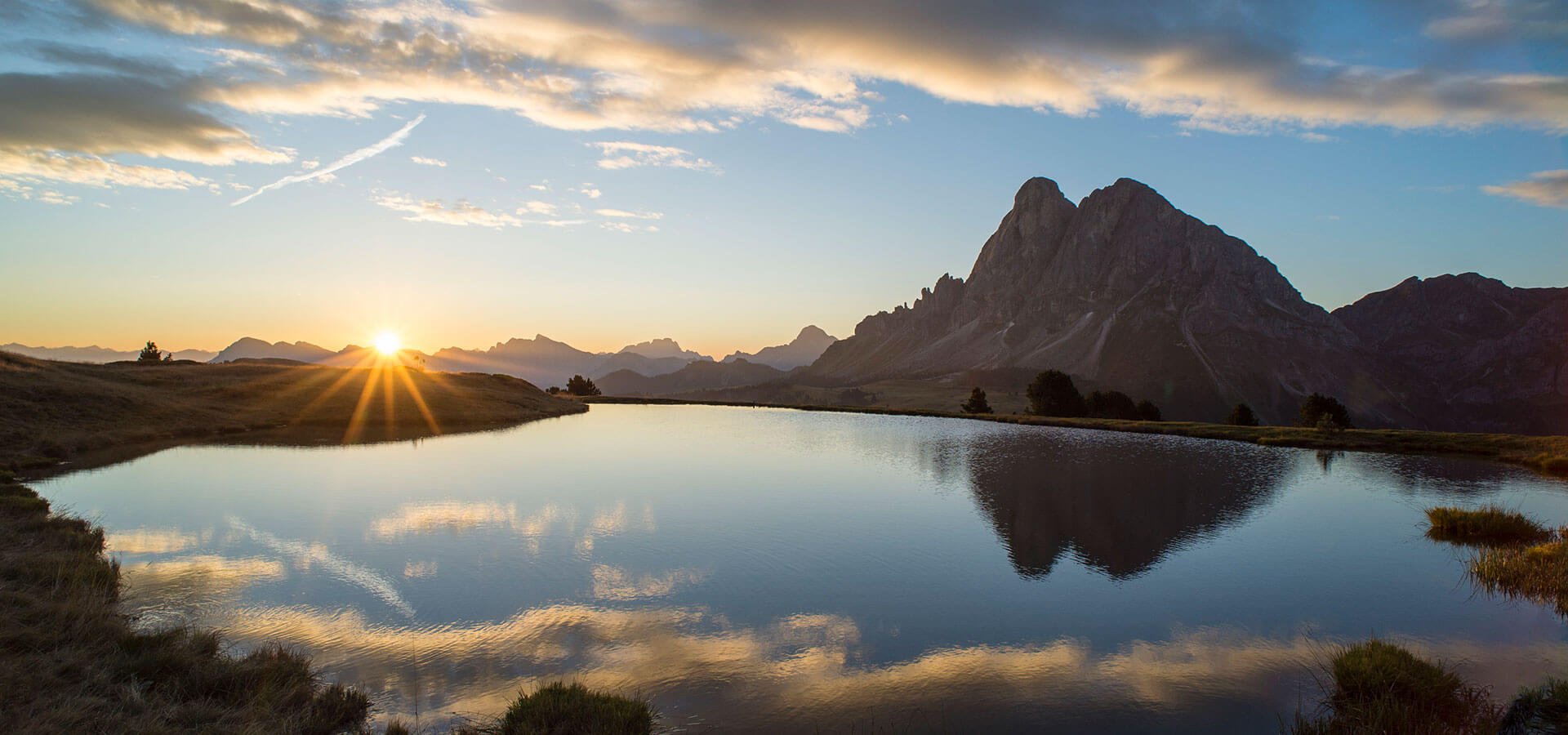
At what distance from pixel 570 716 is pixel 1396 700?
14371 mm

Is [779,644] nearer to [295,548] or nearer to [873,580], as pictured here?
[873,580]

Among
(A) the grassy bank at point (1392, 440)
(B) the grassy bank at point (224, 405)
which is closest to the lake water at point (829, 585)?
(B) the grassy bank at point (224, 405)

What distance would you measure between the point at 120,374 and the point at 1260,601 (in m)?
94.0

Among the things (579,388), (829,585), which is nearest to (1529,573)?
(829,585)

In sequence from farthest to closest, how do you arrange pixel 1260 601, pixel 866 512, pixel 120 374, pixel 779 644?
pixel 120 374 < pixel 866 512 < pixel 1260 601 < pixel 779 644

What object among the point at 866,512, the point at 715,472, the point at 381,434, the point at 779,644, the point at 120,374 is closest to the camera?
the point at 779,644

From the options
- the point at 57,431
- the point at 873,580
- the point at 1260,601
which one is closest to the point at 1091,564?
the point at 1260,601

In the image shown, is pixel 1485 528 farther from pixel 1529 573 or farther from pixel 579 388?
pixel 579 388

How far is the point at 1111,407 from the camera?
105125 millimetres

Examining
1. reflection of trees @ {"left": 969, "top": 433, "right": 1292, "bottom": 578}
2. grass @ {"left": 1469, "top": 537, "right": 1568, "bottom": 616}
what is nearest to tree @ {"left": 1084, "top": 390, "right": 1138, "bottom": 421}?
reflection of trees @ {"left": 969, "top": 433, "right": 1292, "bottom": 578}

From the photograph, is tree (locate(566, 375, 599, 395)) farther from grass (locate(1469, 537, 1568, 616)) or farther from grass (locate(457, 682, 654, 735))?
grass (locate(457, 682, 654, 735))

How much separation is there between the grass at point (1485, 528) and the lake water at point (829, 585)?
1.00m

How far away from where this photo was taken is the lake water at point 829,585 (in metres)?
14.7

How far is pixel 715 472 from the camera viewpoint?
A: 4506 cm
